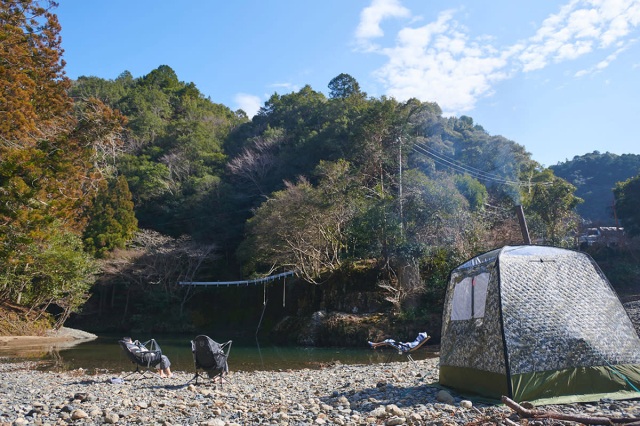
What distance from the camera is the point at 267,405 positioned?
5855 millimetres

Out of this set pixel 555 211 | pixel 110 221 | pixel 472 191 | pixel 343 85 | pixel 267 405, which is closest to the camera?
pixel 267 405

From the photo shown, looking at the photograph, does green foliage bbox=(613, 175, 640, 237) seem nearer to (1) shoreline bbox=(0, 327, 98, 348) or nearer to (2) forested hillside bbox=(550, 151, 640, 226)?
(2) forested hillside bbox=(550, 151, 640, 226)

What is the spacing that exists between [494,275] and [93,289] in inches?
1252

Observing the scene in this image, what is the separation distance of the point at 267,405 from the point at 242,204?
96.1 feet

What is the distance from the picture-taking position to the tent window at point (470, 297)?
19.3ft

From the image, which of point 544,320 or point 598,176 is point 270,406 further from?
point 598,176

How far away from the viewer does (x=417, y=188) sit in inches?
843

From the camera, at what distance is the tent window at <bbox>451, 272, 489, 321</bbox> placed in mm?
5891

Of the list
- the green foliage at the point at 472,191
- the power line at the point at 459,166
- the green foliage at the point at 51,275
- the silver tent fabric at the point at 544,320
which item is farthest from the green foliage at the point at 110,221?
the silver tent fabric at the point at 544,320

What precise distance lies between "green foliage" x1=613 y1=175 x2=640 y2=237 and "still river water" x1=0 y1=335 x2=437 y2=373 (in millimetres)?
17865

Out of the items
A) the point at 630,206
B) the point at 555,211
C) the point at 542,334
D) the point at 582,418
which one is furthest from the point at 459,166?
the point at 582,418

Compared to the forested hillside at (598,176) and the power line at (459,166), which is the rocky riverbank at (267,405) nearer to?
the power line at (459,166)

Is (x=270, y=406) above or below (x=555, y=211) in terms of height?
below

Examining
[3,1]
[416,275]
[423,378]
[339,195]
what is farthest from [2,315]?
[423,378]
